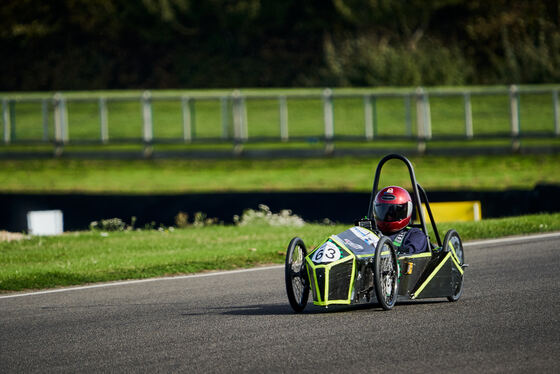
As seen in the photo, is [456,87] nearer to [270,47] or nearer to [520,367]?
[270,47]

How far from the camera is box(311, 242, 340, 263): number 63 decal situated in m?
8.95

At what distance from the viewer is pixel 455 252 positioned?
10.3 meters

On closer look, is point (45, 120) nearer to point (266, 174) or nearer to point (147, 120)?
point (147, 120)

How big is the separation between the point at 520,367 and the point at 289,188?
19660 millimetres

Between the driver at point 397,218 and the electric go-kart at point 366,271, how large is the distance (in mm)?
102

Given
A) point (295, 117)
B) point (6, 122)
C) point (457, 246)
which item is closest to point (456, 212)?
point (457, 246)

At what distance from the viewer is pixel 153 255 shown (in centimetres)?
1451

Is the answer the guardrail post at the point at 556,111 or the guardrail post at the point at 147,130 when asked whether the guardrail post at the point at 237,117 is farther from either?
the guardrail post at the point at 556,111

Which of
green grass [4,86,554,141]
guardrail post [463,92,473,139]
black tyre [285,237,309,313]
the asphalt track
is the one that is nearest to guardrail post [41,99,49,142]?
green grass [4,86,554,141]

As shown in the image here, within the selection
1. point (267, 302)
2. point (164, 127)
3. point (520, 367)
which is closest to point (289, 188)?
point (164, 127)

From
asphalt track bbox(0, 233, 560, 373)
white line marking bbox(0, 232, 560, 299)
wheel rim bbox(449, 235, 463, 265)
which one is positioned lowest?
white line marking bbox(0, 232, 560, 299)

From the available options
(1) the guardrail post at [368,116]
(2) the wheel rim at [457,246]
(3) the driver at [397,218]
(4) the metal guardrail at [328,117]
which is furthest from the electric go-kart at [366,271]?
(1) the guardrail post at [368,116]

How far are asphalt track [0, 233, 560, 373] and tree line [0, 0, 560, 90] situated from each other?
3043 centimetres

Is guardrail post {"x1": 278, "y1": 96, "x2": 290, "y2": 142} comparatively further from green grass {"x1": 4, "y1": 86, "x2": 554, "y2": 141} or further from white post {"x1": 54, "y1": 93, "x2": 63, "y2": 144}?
white post {"x1": 54, "y1": 93, "x2": 63, "y2": 144}
